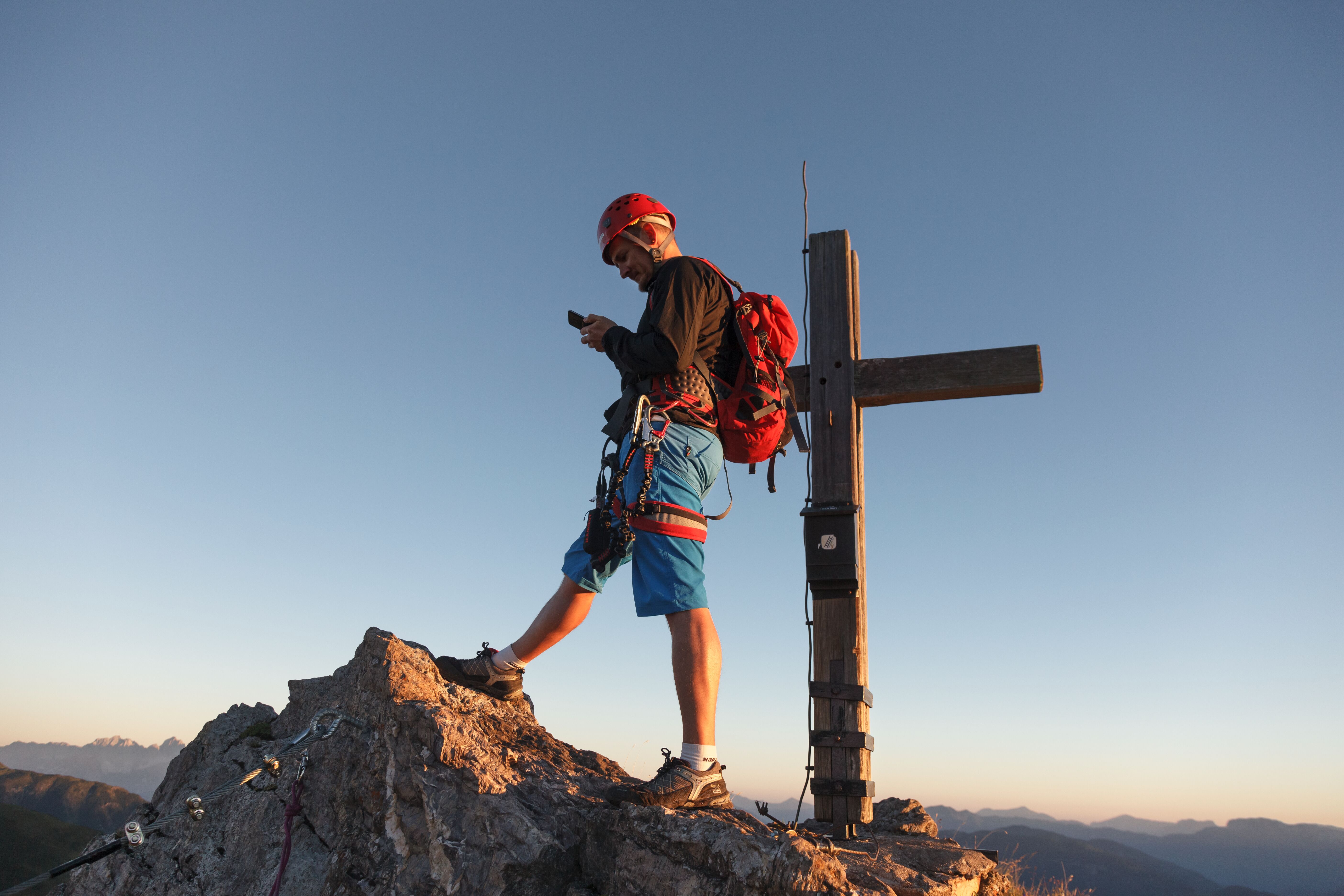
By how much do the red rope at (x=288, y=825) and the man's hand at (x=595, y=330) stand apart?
254 cm

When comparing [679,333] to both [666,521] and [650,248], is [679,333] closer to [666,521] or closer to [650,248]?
[650,248]

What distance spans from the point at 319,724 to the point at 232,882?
90 centimetres

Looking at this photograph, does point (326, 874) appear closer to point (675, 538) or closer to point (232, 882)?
point (232, 882)

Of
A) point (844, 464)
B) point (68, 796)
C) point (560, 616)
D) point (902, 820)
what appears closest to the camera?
point (560, 616)

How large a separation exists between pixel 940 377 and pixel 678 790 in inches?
145

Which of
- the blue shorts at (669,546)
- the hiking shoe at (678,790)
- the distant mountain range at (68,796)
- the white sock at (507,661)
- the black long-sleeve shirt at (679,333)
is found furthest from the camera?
the distant mountain range at (68,796)

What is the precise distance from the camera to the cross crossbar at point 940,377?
571 centimetres

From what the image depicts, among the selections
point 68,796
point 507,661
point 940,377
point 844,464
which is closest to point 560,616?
point 507,661

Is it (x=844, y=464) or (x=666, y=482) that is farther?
(x=844, y=464)

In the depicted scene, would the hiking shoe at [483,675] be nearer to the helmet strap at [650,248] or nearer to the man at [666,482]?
the man at [666,482]

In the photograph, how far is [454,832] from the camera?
3518 millimetres

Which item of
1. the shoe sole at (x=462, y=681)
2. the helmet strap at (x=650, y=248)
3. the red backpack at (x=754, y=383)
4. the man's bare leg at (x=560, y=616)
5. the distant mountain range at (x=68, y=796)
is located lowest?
the distant mountain range at (x=68, y=796)

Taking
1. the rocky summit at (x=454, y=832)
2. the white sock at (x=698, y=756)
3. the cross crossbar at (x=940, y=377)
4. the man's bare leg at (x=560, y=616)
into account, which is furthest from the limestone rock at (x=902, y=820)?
the cross crossbar at (x=940, y=377)

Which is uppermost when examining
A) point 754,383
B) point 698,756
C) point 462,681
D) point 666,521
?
point 754,383
